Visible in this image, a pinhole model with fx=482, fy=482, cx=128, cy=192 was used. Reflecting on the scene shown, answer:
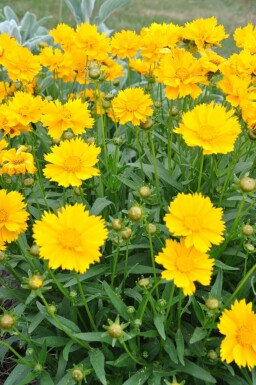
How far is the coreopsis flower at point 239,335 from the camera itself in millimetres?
1092

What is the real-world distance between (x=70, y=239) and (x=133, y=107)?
22.7 inches

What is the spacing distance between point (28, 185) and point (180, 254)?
0.52m

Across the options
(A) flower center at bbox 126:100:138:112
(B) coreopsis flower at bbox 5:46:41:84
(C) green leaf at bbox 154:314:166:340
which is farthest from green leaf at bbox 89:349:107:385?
(B) coreopsis flower at bbox 5:46:41:84

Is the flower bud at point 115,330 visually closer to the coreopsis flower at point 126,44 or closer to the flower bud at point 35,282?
the flower bud at point 35,282

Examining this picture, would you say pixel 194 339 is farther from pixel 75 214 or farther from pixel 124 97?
pixel 124 97

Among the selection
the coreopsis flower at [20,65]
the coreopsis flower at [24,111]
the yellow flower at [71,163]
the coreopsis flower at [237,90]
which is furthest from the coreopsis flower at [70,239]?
the coreopsis flower at [20,65]

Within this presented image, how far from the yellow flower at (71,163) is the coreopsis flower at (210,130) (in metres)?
0.25

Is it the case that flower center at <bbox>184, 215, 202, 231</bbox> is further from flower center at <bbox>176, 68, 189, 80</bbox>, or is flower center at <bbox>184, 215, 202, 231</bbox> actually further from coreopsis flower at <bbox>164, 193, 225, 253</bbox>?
flower center at <bbox>176, 68, 189, 80</bbox>

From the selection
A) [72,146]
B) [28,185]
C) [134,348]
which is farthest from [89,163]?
[134,348]

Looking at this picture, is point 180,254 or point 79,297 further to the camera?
point 79,297

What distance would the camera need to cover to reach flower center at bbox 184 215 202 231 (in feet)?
3.48

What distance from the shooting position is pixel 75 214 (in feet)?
3.59

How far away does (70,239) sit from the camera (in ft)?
3.47

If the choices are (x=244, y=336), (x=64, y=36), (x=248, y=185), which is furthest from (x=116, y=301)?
(x=64, y=36)
